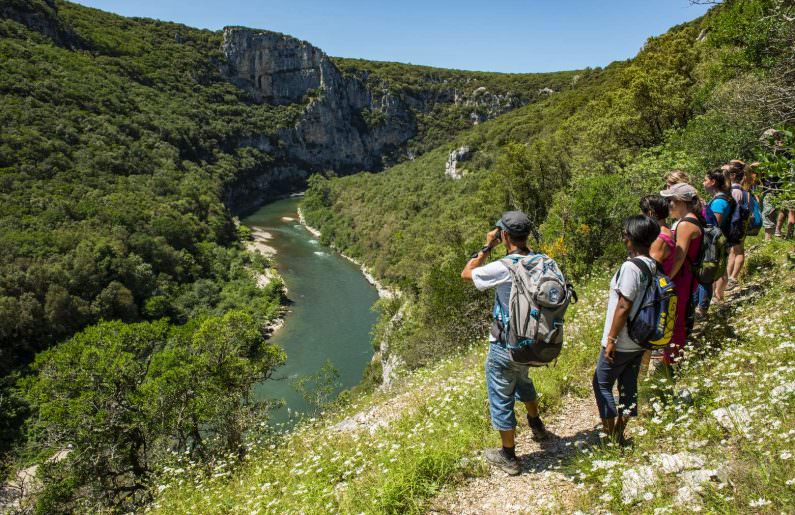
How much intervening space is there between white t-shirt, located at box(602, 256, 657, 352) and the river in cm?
1768

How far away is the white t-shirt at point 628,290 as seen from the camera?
10.7ft

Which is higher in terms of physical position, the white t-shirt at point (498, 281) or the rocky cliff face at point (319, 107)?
the rocky cliff face at point (319, 107)

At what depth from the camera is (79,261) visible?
3575 centimetres

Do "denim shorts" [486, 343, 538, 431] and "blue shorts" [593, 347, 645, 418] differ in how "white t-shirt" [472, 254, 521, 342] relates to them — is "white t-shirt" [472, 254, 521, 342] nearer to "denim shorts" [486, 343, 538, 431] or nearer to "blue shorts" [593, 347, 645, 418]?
"denim shorts" [486, 343, 538, 431]

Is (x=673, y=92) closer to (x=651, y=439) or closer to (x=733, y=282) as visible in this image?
(x=733, y=282)

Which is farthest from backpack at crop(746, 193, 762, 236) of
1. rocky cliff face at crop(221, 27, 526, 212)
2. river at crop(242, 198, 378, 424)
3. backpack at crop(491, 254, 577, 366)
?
rocky cliff face at crop(221, 27, 526, 212)

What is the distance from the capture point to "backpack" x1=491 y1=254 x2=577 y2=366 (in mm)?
3160

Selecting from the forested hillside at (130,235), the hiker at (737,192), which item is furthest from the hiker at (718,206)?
the forested hillside at (130,235)

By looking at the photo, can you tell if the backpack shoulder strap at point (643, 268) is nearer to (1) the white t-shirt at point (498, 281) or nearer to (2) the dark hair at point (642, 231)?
(2) the dark hair at point (642, 231)

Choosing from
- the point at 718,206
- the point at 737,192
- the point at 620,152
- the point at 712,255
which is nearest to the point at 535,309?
the point at 712,255

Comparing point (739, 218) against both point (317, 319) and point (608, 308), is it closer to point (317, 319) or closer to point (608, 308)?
point (608, 308)

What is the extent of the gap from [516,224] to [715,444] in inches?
79.4

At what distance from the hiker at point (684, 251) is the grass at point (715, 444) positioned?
17 cm

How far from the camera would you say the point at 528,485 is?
3473 millimetres
